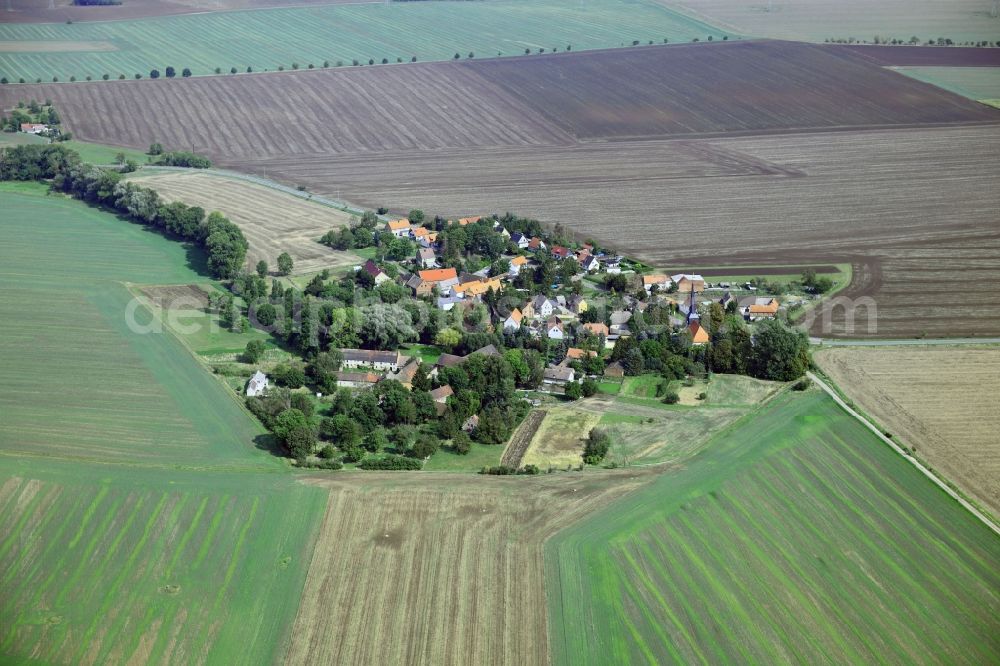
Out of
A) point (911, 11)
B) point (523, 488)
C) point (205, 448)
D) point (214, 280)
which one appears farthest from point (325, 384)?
point (911, 11)

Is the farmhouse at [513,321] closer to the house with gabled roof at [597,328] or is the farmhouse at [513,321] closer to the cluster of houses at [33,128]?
the house with gabled roof at [597,328]

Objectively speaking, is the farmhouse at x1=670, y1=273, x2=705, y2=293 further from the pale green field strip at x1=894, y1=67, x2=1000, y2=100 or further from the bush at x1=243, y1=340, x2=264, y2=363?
the pale green field strip at x1=894, y1=67, x2=1000, y2=100

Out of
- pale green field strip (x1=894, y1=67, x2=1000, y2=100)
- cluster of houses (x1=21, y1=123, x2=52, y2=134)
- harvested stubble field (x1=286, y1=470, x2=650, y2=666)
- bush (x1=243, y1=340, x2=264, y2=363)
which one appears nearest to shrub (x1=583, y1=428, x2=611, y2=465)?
harvested stubble field (x1=286, y1=470, x2=650, y2=666)

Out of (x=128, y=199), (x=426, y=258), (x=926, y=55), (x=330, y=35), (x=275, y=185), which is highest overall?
(x=330, y=35)

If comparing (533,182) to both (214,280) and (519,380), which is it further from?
(519,380)

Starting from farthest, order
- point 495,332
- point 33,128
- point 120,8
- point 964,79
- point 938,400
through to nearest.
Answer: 1. point 120,8
2. point 964,79
3. point 33,128
4. point 495,332
5. point 938,400

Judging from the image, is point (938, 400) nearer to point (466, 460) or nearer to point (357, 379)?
point (466, 460)

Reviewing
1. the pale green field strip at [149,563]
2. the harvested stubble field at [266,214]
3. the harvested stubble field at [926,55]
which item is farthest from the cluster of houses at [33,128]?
the harvested stubble field at [926,55]

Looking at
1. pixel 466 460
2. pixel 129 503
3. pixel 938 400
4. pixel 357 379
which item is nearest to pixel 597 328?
pixel 357 379
